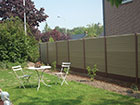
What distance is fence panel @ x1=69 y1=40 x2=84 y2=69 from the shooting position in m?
10.8

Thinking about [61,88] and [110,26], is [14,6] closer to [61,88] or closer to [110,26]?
[110,26]

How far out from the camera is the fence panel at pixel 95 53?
9.06 m

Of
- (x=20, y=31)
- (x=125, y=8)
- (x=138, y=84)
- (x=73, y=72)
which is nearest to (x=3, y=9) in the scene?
(x=20, y=31)

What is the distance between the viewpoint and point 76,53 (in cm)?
1136

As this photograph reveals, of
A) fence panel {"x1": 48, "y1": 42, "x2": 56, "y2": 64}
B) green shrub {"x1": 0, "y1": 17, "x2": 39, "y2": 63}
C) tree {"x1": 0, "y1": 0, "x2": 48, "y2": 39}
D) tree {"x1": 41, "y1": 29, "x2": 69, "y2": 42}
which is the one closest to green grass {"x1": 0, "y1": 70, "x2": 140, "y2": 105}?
fence panel {"x1": 48, "y1": 42, "x2": 56, "y2": 64}

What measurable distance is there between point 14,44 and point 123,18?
27.5 feet

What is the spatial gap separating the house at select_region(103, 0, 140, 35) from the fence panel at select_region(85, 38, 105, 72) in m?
2.34

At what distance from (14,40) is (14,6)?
7542mm

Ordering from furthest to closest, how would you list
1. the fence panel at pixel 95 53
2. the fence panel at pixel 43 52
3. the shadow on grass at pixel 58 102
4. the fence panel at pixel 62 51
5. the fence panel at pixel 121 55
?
the fence panel at pixel 43 52 → the fence panel at pixel 62 51 → the fence panel at pixel 95 53 → the fence panel at pixel 121 55 → the shadow on grass at pixel 58 102

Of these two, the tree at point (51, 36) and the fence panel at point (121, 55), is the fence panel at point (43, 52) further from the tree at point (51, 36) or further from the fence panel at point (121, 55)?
the tree at point (51, 36)

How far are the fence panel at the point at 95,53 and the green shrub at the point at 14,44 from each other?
22.0ft

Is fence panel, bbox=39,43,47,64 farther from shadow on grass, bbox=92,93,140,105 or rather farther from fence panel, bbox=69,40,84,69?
shadow on grass, bbox=92,93,140,105

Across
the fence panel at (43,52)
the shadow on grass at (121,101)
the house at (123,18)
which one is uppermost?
the house at (123,18)

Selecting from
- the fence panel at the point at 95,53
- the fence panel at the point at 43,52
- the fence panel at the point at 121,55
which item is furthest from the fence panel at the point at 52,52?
the fence panel at the point at 121,55
